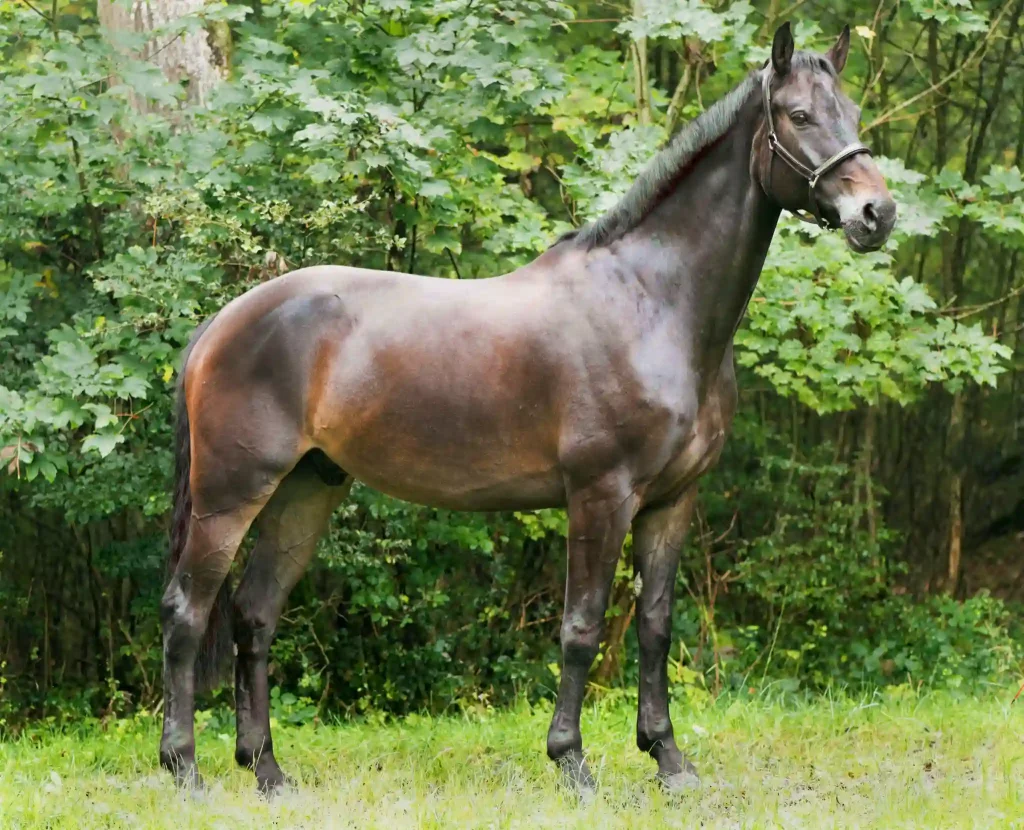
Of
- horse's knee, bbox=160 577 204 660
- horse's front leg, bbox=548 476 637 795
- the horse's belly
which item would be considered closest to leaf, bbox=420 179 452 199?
the horse's belly

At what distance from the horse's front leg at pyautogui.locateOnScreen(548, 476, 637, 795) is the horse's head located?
1.16 meters

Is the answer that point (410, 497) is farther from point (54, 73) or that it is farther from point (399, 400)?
point (54, 73)

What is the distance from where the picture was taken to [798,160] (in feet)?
13.6

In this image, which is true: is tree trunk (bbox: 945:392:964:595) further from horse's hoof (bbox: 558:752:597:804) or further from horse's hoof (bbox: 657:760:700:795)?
horse's hoof (bbox: 558:752:597:804)

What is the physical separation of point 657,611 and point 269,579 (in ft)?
5.31

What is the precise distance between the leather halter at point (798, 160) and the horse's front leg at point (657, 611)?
122 cm

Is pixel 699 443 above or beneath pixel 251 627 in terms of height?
above

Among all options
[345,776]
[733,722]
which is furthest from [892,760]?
[345,776]

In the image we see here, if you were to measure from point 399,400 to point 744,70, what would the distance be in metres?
3.44

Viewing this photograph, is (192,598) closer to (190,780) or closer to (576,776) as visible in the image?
(190,780)

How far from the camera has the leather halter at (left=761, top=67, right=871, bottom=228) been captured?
13.3 ft

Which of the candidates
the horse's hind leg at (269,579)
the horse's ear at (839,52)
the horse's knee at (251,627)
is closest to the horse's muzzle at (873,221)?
the horse's ear at (839,52)

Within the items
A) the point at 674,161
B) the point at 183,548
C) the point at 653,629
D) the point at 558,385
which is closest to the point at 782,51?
the point at 674,161

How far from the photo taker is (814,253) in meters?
6.21
